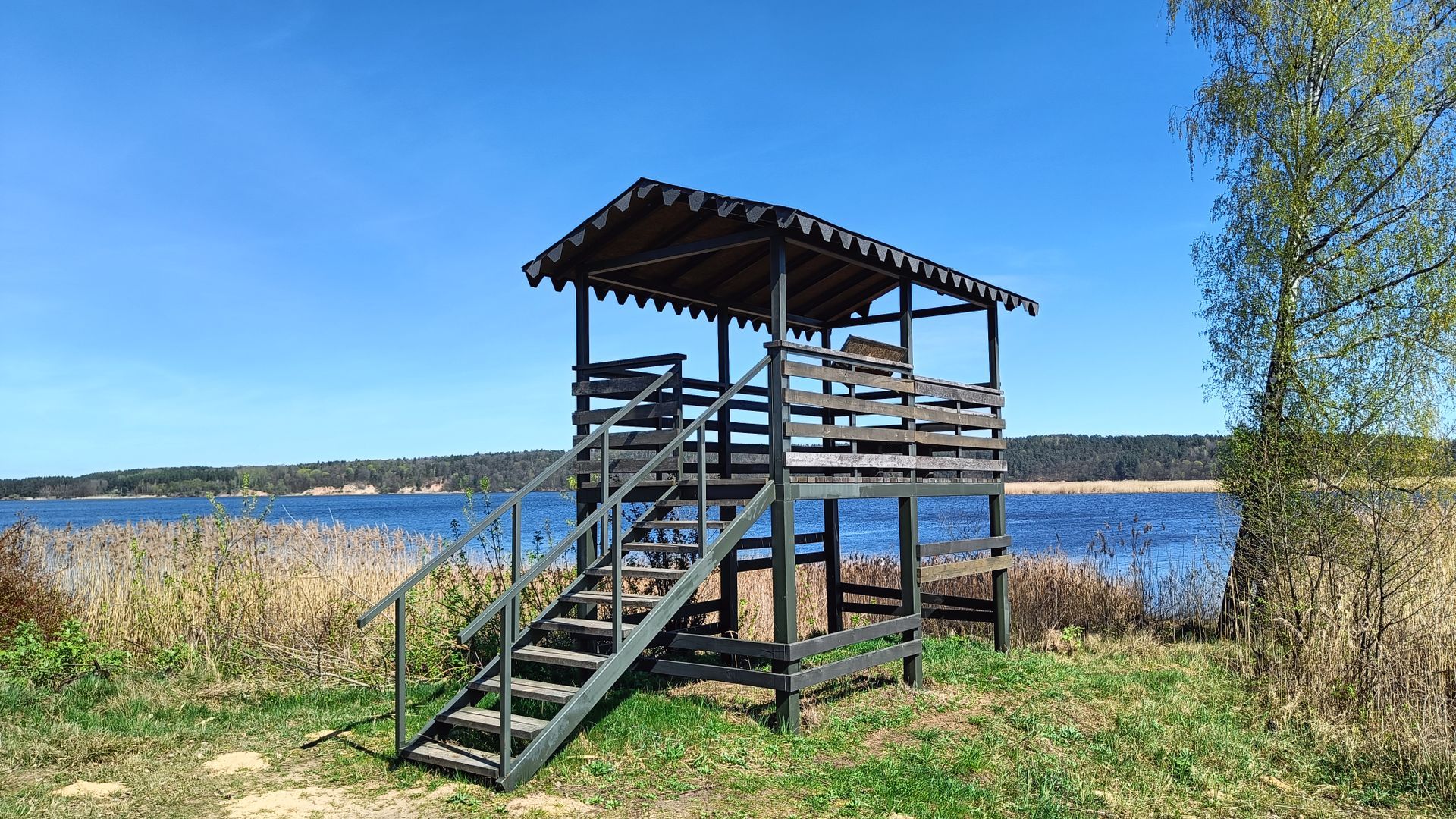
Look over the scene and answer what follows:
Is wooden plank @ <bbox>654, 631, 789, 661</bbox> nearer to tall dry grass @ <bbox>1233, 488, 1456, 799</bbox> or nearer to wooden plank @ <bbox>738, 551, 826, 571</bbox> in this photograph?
wooden plank @ <bbox>738, 551, 826, 571</bbox>

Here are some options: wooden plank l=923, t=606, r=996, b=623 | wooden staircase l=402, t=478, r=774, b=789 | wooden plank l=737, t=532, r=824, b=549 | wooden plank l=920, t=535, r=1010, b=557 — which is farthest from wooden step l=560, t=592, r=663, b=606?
wooden plank l=923, t=606, r=996, b=623

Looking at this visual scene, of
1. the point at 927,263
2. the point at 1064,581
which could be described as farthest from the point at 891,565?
the point at 927,263

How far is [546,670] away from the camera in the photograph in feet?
32.9

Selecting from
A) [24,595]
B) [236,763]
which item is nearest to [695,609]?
[236,763]

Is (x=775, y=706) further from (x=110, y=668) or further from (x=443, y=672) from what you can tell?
(x=110, y=668)

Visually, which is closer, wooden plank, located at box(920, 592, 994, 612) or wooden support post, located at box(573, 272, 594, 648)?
wooden support post, located at box(573, 272, 594, 648)

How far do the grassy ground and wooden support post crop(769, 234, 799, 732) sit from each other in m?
0.82

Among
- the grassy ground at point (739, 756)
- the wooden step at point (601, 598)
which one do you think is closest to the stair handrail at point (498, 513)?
the wooden step at point (601, 598)

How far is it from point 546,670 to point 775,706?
2624mm

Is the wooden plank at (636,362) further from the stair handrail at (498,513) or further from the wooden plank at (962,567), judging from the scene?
the wooden plank at (962,567)

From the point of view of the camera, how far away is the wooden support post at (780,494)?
866 cm

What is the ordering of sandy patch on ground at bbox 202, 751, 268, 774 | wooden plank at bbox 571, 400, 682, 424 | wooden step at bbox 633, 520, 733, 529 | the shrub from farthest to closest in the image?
the shrub → wooden plank at bbox 571, 400, 682, 424 → wooden step at bbox 633, 520, 733, 529 → sandy patch on ground at bbox 202, 751, 268, 774

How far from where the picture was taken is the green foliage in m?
9.98

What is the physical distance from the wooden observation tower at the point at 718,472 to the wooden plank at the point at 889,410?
0.09 feet
